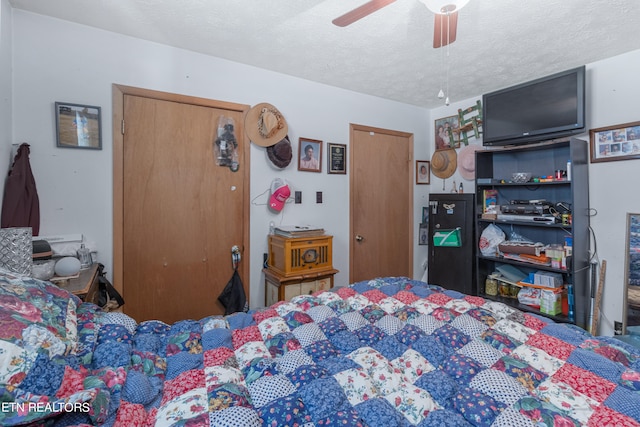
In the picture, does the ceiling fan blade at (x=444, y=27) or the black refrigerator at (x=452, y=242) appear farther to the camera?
the black refrigerator at (x=452, y=242)

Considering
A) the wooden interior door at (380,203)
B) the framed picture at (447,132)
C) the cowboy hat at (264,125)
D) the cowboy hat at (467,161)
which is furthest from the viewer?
the framed picture at (447,132)

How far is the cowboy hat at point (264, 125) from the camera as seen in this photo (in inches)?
103

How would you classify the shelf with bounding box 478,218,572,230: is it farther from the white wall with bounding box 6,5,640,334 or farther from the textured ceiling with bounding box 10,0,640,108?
the textured ceiling with bounding box 10,0,640,108

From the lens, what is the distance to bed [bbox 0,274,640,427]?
807 mm

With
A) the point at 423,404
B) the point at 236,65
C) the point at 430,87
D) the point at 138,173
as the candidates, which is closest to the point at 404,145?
the point at 430,87

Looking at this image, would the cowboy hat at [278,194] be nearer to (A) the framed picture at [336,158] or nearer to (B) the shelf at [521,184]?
(A) the framed picture at [336,158]

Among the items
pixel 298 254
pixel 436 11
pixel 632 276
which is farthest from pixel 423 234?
pixel 436 11

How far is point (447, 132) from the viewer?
3.70 m

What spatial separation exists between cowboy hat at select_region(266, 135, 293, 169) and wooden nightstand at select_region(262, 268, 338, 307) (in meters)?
0.99

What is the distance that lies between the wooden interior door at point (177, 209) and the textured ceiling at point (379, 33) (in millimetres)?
Answer: 525

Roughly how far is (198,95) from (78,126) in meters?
0.87

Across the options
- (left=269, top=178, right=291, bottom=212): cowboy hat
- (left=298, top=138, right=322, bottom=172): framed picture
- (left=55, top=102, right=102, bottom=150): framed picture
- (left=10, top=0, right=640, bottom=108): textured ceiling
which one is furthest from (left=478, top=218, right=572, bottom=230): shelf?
(left=55, top=102, right=102, bottom=150): framed picture

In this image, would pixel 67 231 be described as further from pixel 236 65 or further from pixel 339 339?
pixel 339 339

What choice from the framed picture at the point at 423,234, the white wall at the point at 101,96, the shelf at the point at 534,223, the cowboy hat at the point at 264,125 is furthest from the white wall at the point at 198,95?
the framed picture at the point at 423,234
